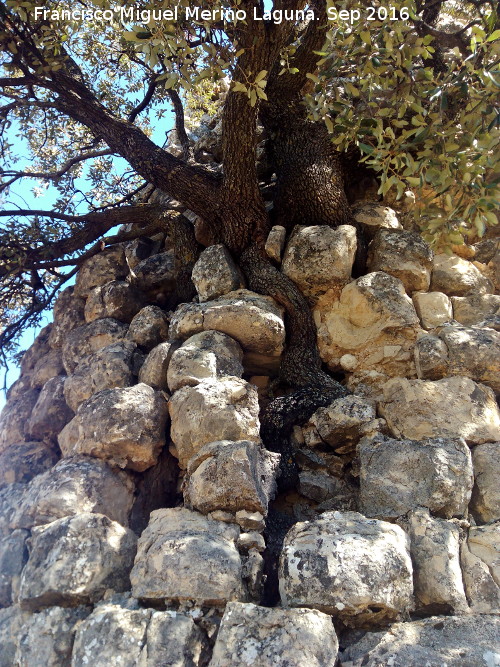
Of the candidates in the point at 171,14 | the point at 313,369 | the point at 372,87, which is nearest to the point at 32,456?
the point at 313,369

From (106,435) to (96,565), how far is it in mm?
843

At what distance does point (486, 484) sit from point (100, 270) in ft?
12.3

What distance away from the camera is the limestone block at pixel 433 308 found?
13.2ft

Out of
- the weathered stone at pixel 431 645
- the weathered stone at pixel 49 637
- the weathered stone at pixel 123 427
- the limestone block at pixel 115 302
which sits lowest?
the weathered stone at pixel 49 637

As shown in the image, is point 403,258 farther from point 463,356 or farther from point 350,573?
point 350,573

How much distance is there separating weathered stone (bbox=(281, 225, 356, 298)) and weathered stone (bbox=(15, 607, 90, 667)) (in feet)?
8.41

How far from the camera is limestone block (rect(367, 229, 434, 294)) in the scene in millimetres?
4254

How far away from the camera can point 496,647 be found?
238 cm

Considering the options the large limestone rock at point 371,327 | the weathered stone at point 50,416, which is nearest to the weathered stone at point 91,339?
the weathered stone at point 50,416

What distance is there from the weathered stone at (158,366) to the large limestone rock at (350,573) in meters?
1.60

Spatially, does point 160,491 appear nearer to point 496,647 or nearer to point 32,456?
point 32,456

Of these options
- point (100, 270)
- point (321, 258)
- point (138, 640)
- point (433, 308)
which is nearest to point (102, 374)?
point (100, 270)

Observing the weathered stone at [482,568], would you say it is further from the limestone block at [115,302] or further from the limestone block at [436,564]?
the limestone block at [115,302]

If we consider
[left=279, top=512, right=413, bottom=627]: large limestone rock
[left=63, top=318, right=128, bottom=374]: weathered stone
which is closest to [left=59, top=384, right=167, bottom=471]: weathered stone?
[left=63, top=318, right=128, bottom=374]: weathered stone
